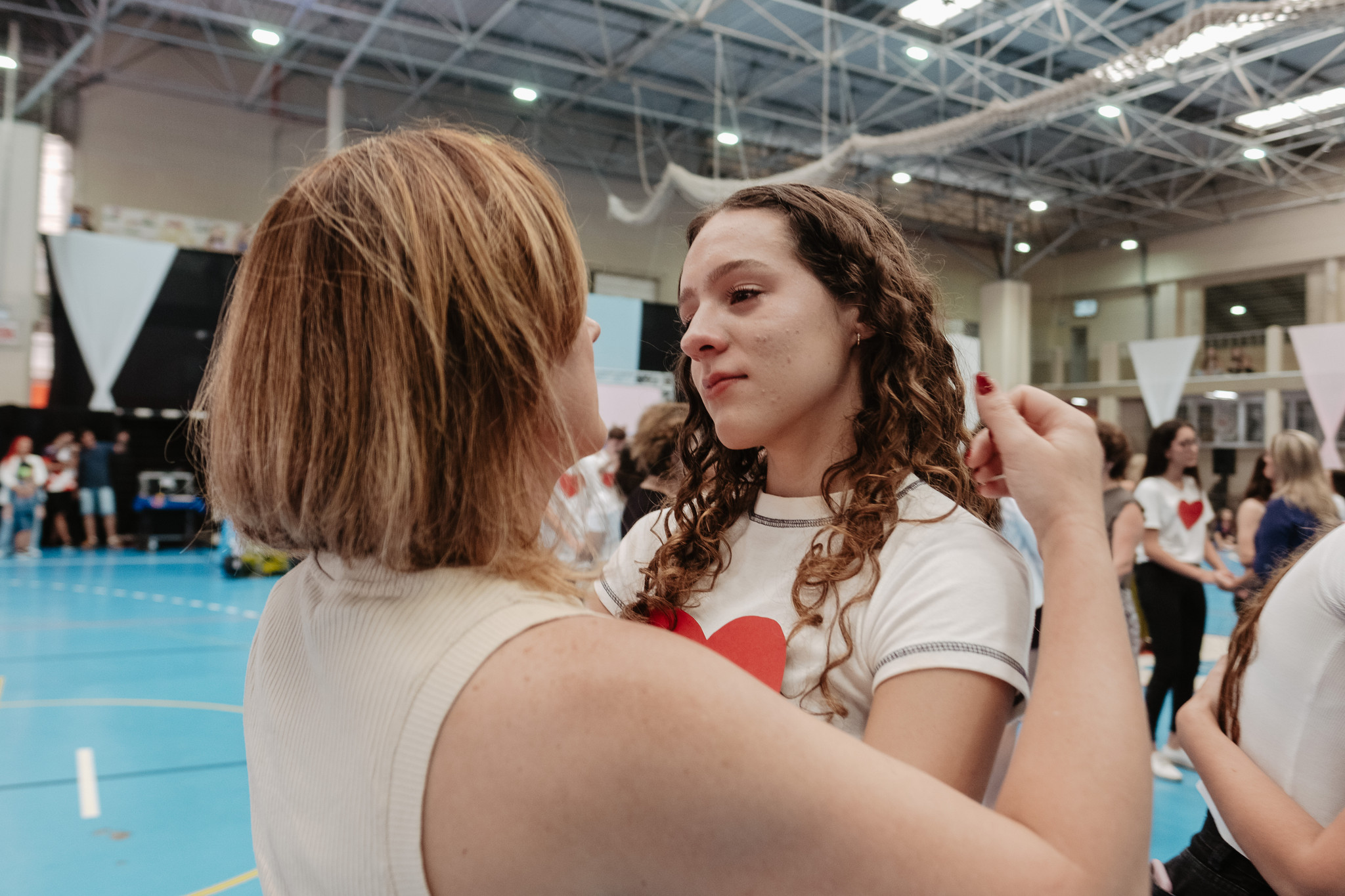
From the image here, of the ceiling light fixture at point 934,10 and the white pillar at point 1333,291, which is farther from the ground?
the ceiling light fixture at point 934,10

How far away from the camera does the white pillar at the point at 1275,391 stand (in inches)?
663

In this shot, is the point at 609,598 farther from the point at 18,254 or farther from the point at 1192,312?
the point at 1192,312

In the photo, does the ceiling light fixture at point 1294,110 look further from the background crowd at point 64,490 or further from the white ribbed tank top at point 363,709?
the background crowd at point 64,490

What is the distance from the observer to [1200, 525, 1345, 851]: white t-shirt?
1113 mm

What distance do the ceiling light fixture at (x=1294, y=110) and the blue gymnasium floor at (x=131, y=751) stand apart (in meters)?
9.64

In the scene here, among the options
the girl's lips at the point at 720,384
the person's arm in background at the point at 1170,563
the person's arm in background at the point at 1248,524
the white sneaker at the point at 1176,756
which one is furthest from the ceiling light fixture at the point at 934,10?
the girl's lips at the point at 720,384

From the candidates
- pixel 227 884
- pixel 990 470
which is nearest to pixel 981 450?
pixel 990 470

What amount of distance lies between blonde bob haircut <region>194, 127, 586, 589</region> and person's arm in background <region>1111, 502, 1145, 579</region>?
3.73 m

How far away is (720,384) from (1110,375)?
21083 millimetres

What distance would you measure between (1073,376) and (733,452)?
22.0m

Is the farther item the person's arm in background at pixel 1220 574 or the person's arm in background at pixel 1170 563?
the person's arm in background at pixel 1220 574

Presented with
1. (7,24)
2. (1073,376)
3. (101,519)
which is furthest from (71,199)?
(1073,376)

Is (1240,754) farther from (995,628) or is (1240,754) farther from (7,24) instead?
(7,24)

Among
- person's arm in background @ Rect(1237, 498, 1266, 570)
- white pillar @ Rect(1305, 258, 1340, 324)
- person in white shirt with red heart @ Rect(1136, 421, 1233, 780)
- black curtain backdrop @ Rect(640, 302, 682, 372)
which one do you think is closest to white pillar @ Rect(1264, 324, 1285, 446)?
white pillar @ Rect(1305, 258, 1340, 324)
